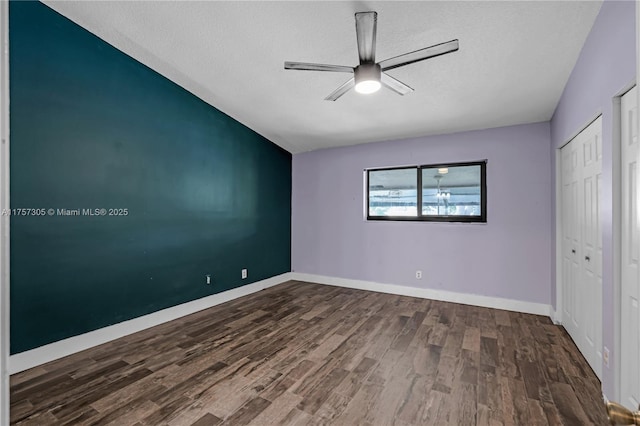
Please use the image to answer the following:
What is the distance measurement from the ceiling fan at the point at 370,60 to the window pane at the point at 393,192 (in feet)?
7.53

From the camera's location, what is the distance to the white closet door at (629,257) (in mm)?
1568

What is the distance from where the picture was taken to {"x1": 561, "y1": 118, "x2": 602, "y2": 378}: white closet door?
221 centimetres

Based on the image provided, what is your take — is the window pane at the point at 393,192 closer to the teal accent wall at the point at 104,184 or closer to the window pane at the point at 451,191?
the window pane at the point at 451,191

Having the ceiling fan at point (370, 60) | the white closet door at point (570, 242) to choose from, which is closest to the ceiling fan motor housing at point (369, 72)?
the ceiling fan at point (370, 60)

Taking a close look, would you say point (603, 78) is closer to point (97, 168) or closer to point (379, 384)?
point (379, 384)

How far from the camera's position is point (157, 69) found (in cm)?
321

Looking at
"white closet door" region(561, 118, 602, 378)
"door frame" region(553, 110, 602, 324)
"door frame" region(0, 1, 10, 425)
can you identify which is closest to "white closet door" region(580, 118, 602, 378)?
"white closet door" region(561, 118, 602, 378)

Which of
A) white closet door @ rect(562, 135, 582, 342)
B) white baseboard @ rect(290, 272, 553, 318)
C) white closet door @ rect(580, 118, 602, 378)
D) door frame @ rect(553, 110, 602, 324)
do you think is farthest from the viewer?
white baseboard @ rect(290, 272, 553, 318)

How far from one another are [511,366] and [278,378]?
188 cm

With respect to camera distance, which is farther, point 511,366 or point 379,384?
point 511,366

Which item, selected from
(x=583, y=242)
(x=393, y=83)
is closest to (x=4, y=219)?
(x=393, y=83)

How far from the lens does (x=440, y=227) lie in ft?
13.6

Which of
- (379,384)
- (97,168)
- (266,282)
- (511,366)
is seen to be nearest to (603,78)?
(511,366)

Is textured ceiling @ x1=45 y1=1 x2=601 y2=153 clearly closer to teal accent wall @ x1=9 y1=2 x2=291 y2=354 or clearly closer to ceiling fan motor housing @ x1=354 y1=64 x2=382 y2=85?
teal accent wall @ x1=9 y1=2 x2=291 y2=354
